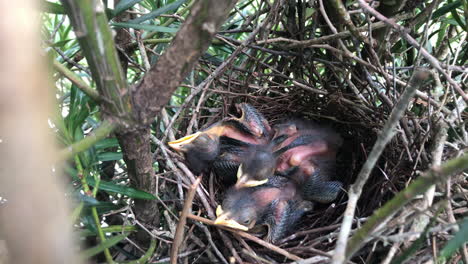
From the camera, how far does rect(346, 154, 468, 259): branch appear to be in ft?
1.09

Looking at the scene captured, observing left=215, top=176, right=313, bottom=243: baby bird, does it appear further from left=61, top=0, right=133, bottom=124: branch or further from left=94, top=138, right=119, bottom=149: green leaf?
left=61, top=0, right=133, bottom=124: branch

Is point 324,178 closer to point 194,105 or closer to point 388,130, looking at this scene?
point 194,105

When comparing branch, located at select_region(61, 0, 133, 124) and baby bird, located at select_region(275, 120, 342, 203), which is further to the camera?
baby bird, located at select_region(275, 120, 342, 203)

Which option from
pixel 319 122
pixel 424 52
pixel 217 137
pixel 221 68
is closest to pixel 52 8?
pixel 221 68

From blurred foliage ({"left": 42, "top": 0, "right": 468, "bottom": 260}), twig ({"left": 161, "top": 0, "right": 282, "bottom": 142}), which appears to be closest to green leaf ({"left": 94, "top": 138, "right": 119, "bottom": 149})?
blurred foliage ({"left": 42, "top": 0, "right": 468, "bottom": 260})

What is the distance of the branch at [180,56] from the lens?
38cm

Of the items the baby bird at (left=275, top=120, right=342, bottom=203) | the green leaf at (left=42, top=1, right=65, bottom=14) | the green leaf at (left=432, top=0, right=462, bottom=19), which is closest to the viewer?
the green leaf at (left=42, top=1, right=65, bottom=14)

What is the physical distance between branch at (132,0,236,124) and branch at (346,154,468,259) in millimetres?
248

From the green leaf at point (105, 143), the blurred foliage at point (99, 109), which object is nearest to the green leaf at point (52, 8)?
the blurred foliage at point (99, 109)

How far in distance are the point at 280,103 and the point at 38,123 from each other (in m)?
0.94

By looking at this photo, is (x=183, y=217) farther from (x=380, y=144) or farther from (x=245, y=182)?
(x=245, y=182)

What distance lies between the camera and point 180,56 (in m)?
0.41

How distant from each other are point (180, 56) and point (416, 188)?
269mm

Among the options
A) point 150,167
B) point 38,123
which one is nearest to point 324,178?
point 150,167
